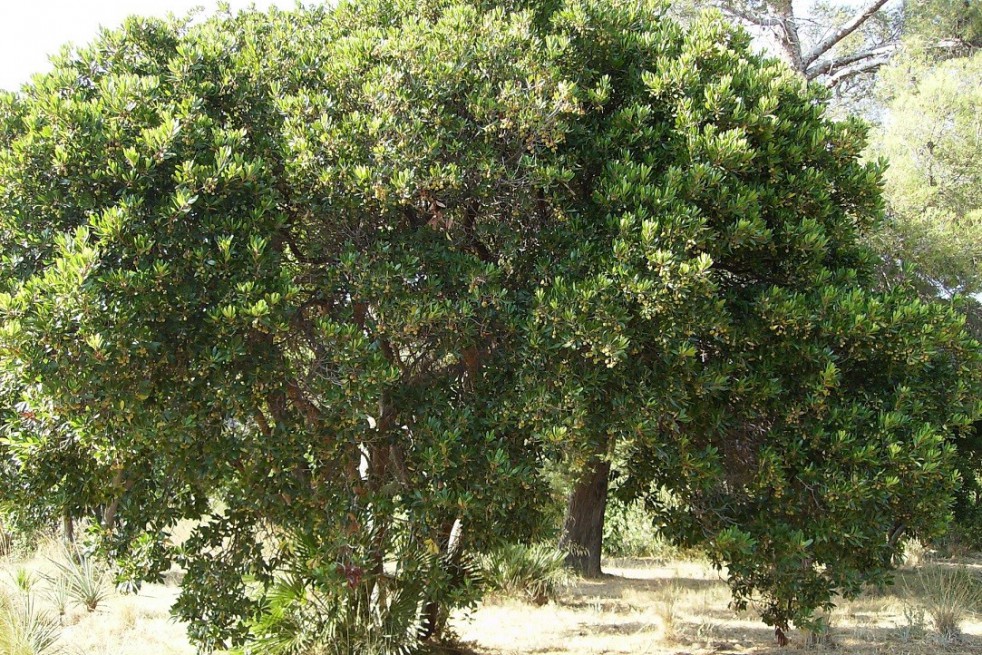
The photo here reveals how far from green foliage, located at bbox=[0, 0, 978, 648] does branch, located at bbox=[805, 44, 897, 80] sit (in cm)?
1358

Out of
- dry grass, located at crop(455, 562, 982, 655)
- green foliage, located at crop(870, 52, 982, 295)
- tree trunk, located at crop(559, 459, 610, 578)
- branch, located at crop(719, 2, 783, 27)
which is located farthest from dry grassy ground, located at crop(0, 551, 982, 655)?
branch, located at crop(719, 2, 783, 27)

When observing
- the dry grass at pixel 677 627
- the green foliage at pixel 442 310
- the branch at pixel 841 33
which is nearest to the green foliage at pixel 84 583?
the green foliage at pixel 442 310

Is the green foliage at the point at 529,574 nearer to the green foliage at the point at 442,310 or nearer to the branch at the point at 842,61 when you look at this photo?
the green foliage at the point at 442,310

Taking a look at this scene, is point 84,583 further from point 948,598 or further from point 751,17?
point 751,17

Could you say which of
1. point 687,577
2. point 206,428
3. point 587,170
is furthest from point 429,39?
point 687,577

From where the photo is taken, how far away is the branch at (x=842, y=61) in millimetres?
18562

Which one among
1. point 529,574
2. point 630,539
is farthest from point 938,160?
point 529,574

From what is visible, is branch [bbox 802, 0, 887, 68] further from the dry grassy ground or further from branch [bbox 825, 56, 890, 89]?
the dry grassy ground

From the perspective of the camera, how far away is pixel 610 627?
9.45 metres

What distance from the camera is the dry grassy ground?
325 inches

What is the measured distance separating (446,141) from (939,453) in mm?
4078

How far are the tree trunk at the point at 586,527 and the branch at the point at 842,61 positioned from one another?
11.5m

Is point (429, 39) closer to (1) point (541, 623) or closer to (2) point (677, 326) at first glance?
(2) point (677, 326)

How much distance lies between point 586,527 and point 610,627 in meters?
3.39
